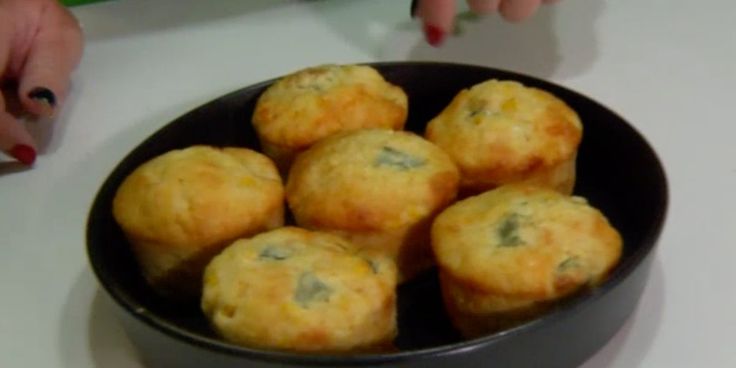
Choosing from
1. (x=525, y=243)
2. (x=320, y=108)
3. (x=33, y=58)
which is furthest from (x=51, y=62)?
(x=525, y=243)

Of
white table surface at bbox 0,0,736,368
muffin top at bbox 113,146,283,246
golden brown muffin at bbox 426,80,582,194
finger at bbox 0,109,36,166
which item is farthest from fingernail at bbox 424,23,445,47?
finger at bbox 0,109,36,166

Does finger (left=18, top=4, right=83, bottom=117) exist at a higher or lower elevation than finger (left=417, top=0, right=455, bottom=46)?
lower

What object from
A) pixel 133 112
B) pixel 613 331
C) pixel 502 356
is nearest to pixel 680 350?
pixel 613 331

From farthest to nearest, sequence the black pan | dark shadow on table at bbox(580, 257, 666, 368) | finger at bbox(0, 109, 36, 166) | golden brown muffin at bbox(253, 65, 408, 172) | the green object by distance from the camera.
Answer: the green object < finger at bbox(0, 109, 36, 166) < golden brown muffin at bbox(253, 65, 408, 172) < dark shadow on table at bbox(580, 257, 666, 368) < the black pan

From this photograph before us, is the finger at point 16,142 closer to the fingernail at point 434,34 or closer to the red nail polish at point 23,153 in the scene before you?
the red nail polish at point 23,153

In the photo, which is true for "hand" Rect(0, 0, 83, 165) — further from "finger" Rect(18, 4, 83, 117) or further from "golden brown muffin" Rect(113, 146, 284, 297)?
"golden brown muffin" Rect(113, 146, 284, 297)

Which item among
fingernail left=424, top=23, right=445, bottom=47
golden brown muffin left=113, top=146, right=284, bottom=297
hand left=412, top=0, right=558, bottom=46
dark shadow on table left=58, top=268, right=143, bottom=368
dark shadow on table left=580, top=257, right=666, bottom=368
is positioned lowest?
dark shadow on table left=58, top=268, right=143, bottom=368

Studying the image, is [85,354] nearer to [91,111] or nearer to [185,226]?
[185,226]

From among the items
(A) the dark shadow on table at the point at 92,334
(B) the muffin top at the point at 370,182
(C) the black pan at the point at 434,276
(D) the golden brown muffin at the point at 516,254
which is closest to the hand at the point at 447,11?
(C) the black pan at the point at 434,276
